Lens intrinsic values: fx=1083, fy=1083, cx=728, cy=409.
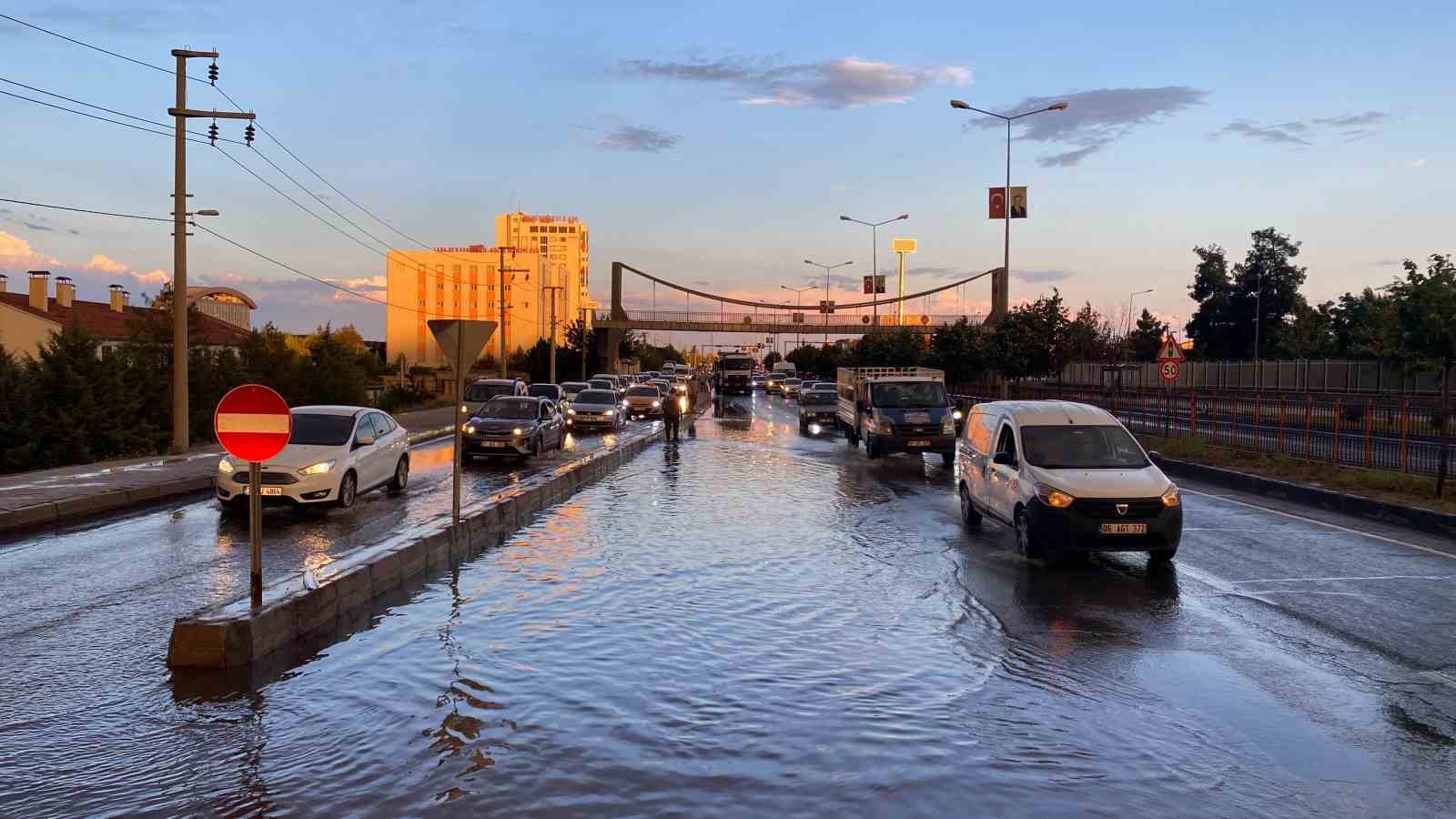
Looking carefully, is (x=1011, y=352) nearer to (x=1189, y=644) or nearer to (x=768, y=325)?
(x=1189, y=644)

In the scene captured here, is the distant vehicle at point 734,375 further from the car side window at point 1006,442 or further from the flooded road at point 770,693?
the flooded road at point 770,693

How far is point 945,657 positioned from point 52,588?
7787 mm

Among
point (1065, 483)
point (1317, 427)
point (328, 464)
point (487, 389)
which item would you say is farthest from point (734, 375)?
point (1065, 483)

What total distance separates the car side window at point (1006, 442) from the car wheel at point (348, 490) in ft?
29.6

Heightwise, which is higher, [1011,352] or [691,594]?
[1011,352]

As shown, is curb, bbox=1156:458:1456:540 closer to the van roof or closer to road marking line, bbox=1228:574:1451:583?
road marking line, bbox=1228:574:1451:583

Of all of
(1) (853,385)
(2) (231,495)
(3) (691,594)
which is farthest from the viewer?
(1) (853,385)

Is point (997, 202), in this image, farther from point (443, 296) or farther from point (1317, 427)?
point (443, 296)

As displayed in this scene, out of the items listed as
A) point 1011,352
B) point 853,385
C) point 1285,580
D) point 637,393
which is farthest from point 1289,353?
point 1285,580

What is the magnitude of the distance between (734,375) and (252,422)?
75.0 metres

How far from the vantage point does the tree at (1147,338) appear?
10288cm

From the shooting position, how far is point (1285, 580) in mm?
10344

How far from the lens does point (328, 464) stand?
15.1 metres

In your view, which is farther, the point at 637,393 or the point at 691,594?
the point at 637,393
